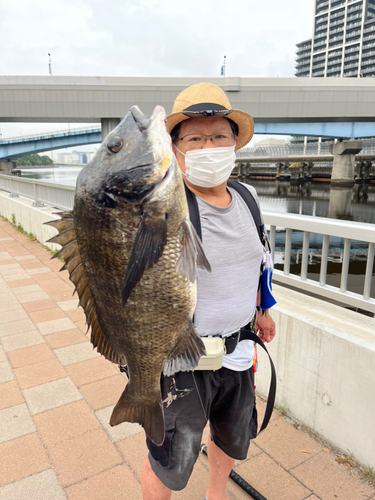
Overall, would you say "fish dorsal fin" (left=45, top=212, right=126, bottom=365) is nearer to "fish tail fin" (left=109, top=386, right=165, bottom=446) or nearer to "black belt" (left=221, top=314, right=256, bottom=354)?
"fish tail fin" (left=109, top=386, right=165, bottom=446)

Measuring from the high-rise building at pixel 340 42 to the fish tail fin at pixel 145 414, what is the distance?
146 m

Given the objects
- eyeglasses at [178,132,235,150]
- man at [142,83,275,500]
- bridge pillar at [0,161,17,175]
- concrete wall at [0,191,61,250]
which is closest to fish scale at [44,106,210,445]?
man at [142,83,275,500]

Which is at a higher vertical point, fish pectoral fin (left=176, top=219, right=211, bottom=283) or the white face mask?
the white face mask

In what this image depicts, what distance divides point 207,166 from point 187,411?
1.19 meters

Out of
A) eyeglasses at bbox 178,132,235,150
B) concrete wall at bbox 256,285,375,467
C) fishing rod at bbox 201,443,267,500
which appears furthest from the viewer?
concrete wall at bbox 256,285,375,467

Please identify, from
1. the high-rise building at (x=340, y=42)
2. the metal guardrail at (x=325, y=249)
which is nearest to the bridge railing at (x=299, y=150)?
the metal guardrail at (x=325, y=249)

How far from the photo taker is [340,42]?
131 meters

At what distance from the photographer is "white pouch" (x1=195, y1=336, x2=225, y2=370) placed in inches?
64.8

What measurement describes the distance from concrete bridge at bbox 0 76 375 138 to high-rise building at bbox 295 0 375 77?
11262cm

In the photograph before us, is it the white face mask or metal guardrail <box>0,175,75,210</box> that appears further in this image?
metal guardrail <box>0,175,75,210</box>

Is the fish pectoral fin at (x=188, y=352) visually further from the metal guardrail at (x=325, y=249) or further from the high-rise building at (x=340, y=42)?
the high-rise building at (x=340, y=42)

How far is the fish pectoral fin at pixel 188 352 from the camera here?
1.46 meters

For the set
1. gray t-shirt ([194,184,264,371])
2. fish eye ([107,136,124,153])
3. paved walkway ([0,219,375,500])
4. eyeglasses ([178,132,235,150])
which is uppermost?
eyeglasses ([178,132,235,150])

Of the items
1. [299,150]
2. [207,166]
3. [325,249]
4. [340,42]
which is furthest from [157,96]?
[340,42]
